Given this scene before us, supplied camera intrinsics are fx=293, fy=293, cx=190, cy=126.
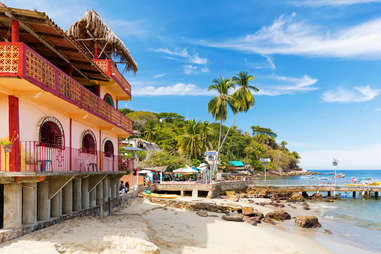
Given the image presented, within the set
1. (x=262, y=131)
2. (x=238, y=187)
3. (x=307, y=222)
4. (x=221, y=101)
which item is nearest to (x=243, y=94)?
(x=221, y=101)

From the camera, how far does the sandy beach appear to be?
9.02 metres

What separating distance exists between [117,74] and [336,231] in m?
17.2

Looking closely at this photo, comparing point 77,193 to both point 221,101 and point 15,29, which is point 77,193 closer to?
point 15,29

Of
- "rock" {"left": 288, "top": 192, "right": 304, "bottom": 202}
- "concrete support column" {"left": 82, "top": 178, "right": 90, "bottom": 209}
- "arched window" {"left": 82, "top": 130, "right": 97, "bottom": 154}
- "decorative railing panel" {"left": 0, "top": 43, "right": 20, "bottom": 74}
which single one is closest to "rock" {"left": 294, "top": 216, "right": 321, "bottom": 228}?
"concrete support column" {"left": 82, "top": 178, "right": 90, "bottom": 209}

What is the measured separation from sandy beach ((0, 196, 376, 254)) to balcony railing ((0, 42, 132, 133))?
188 inches

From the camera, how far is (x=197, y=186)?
96.4 ft

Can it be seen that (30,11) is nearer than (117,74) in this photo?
Yes

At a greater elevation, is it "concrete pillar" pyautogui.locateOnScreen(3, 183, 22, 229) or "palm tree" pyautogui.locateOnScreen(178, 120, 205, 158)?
"palm tree" pyautogui.locateOnScreen(178, 120, 205, 158)

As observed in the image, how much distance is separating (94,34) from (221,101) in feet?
102

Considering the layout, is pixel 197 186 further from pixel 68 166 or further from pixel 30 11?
pixel 30 11

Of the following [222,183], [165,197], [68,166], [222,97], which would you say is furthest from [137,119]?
[68,166]

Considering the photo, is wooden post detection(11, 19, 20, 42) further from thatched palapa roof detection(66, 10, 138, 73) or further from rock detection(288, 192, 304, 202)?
rock detection(288, 192, 304, 202)

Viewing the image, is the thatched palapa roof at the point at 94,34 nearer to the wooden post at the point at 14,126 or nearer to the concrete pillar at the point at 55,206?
the wooden post at the point at 14,126

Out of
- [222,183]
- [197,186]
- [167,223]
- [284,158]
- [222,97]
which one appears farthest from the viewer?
[284,158]
